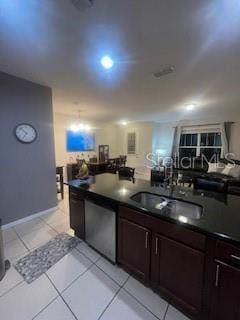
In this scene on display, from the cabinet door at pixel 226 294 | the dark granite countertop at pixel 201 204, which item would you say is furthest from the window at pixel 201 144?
the cabinet door at pixel 226 294

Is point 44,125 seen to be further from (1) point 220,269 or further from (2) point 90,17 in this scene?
(1) point 220,269

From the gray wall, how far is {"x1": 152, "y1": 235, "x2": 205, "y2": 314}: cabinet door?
2.46 metres

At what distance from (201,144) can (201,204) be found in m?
5.55

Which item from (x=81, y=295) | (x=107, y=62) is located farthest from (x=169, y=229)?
(x=107, y=62)

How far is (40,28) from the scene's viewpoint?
154cm

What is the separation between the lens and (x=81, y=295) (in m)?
1.53

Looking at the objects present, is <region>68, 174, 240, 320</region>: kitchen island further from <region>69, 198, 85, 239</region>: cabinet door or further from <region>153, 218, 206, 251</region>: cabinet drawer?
<region>69, 198, 85, 239</region>: cabinet door

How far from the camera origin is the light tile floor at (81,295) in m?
1.36

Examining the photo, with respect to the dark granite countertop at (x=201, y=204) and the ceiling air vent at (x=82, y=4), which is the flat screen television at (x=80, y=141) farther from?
the ceiling air vent at (x=82, y=4)

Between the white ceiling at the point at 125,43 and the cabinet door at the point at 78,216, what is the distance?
1892mm

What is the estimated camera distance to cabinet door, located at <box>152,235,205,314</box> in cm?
120

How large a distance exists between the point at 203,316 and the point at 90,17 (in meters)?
2.56

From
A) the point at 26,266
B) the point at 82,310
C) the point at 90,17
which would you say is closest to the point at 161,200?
the point at 82,310

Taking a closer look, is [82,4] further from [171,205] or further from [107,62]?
[171,205]
